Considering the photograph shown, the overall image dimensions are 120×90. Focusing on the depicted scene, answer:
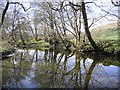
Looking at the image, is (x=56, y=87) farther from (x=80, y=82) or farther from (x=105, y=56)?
(x=105, y=56)

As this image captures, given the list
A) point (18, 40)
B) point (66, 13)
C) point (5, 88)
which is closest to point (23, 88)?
point (5, 88)

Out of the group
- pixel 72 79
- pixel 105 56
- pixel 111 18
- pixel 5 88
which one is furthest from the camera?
pixel 111 18

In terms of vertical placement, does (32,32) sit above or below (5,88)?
above

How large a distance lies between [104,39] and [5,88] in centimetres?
1250

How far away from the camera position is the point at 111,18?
17.6 meters

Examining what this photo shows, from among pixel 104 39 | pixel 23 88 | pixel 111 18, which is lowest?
pixel 23 88

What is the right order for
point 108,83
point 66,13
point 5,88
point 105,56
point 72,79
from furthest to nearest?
point 66,13
point 105,56
point 72,79
point 108,83
point 5,88

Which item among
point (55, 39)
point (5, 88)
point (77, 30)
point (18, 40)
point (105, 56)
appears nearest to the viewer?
point (5, 88)

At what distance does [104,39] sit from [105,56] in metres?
3.37

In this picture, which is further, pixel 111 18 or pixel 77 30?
pixel 77 30

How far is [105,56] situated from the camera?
1516 cm

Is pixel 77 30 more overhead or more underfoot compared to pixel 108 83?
more overhead

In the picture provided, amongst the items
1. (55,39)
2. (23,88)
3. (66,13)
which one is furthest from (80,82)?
(55,39)

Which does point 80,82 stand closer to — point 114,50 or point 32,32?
point 114,50
